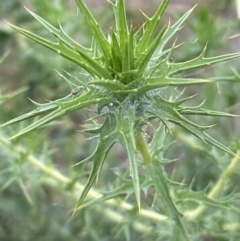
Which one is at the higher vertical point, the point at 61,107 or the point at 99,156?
the point at 61,107

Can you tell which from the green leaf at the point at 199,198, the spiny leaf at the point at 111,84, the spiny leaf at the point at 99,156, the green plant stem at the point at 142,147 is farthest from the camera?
the green leaf at the point at 199,198

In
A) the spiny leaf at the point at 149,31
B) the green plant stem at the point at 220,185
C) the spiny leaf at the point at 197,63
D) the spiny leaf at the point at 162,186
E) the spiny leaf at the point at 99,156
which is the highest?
the spiny leaf at the point at 149,31

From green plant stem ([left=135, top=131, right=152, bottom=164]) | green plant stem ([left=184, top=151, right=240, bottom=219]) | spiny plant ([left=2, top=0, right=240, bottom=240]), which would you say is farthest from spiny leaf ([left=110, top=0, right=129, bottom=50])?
green plant stem ([left=184, top=151, right=240, bottom=219])

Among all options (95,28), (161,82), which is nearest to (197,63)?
(161,82)

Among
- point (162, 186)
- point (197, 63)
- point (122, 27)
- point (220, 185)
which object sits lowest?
point (220, 185)

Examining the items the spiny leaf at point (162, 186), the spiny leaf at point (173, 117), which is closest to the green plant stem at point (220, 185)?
the spiny leaf at point (162, 186)

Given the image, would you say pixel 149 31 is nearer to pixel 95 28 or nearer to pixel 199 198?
pixel 95 28

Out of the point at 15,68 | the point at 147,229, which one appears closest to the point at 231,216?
the point at 147,229

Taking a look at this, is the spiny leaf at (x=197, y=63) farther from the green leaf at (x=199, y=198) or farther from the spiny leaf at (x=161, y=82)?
the green leaf at (x=199, y=198)
